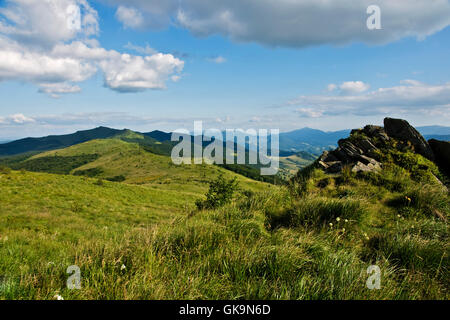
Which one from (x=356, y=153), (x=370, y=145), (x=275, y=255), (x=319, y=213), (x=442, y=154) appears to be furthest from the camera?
(x=370, y=145)

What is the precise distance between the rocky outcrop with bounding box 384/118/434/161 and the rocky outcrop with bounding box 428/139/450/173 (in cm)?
60

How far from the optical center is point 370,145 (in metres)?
12.2

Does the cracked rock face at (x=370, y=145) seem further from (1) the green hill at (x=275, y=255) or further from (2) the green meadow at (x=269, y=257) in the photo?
(2) the green meadow at (x=269, y=257)

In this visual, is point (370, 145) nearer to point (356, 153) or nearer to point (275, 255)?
point (356, 153)

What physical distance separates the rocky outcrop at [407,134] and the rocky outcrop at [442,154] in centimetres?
60

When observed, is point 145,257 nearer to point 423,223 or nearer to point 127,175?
point 423,223

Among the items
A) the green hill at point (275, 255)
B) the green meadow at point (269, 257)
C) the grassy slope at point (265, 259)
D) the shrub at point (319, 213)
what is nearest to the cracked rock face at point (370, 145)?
the green hill at point (275, 255)

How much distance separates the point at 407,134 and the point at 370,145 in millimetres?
1904

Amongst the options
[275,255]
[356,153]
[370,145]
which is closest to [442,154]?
[370,145]

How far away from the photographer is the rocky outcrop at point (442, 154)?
1109cm

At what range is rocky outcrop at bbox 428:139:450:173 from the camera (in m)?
11.1
